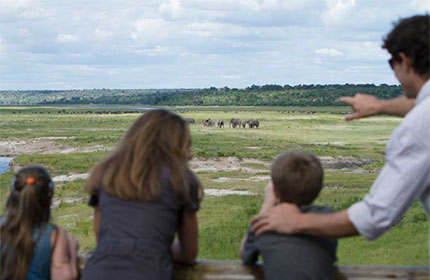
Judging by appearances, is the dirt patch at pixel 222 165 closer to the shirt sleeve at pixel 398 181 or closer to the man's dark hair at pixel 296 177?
the man's dark hair at pixel 296 177

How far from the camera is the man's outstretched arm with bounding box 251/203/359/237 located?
7.82 feet

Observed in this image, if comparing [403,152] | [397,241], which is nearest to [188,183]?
[403,152]

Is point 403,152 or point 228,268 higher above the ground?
point 403,152

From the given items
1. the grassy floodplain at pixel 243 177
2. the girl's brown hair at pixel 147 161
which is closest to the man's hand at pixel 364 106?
the girl's brown hair at pixel 147 161

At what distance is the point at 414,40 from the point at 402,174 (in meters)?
0.53

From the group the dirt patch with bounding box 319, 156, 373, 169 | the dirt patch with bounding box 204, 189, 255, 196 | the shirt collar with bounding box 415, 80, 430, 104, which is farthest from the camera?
the dirt patch with bounding box 319, 156, 373, 169

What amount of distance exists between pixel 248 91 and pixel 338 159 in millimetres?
140216

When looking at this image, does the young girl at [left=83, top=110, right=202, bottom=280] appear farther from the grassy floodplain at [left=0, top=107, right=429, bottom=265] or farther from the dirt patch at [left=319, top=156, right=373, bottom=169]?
the dirt patch at [left=319, top=156, right=373, bottom=169]

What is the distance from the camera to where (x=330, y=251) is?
2605mm

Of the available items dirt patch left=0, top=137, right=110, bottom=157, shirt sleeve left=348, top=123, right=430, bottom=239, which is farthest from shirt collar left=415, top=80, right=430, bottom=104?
dirt patch left=0, top=137, right=110, bottom=157

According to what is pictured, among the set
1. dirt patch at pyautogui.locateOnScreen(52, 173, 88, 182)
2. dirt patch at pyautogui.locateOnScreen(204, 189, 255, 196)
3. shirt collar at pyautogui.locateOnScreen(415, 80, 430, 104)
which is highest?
shirt collar at pyautogui.locateOnScreen(415, 80, 430, 104)

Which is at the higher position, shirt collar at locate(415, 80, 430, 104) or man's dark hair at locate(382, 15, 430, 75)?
man's dark hair at locate(382, 15, 430, 75)

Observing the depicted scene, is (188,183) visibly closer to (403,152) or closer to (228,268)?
(228,268)

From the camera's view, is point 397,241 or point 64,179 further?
point 64,179
